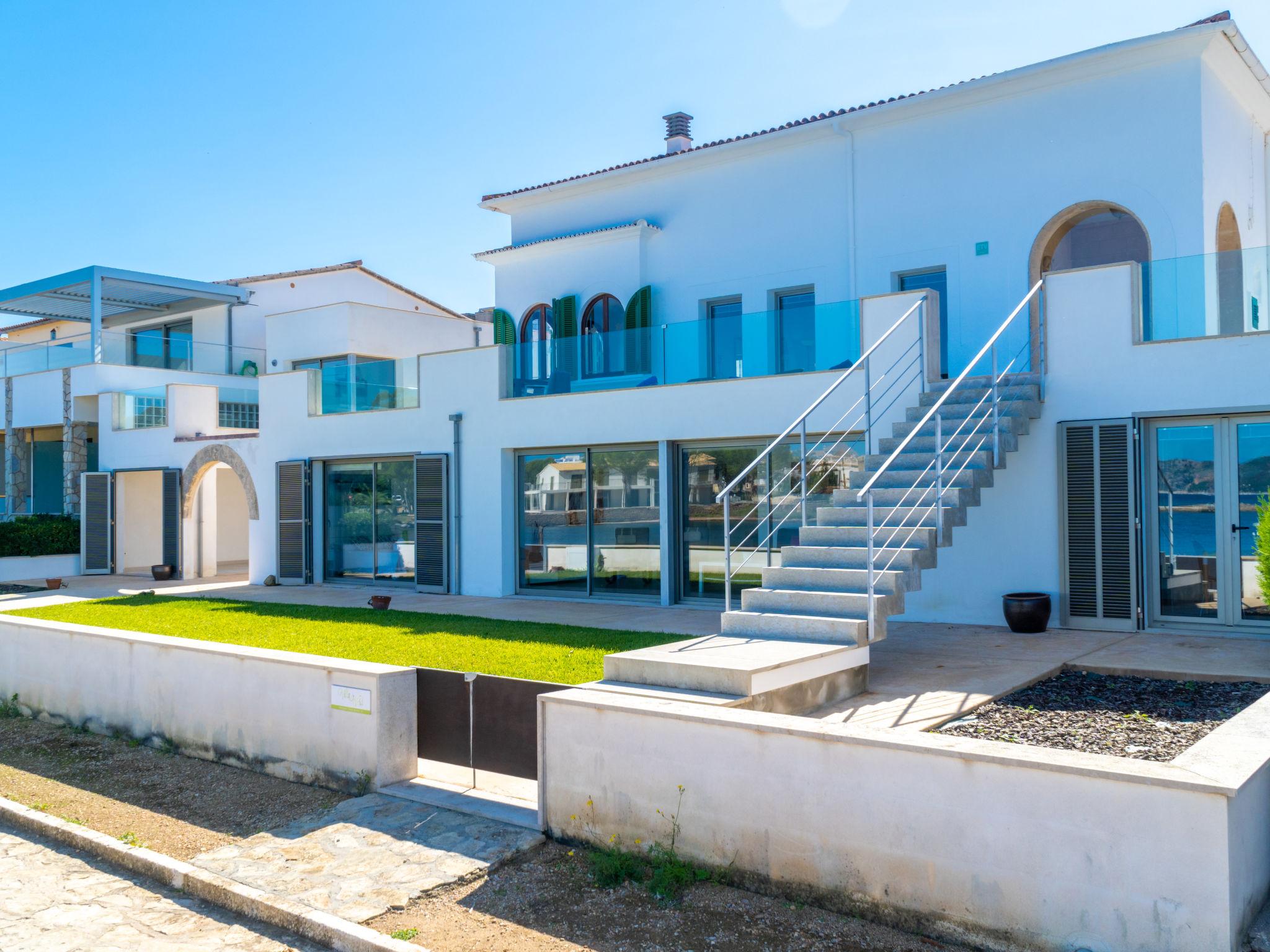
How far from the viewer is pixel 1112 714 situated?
23.1ft

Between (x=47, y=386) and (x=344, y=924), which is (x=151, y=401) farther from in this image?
(x=344, y=924)

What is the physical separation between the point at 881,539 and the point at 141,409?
1909 centimetres

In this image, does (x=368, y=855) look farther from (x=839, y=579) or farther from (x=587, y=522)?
(x=587, y=522)

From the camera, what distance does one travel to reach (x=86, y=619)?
13766 millimetres

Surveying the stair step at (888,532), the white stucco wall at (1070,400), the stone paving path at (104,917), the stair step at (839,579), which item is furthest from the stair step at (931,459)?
the stone paving path at (104,917)

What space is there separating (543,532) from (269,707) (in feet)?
27.6

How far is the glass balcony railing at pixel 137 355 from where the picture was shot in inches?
957

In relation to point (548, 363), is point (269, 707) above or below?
below

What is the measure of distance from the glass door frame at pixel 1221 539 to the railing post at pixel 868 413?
114 inches

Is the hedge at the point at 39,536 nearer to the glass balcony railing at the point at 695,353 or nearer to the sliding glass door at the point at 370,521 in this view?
the sliding glass door at the point at 370,521

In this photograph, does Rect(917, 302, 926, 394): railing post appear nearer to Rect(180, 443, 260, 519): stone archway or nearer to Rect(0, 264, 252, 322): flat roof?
Rect(180, 443, 260, 519): stone archway

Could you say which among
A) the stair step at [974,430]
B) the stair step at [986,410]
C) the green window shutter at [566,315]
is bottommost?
the stair step at [974,430]

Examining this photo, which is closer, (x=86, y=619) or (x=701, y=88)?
(x=86, y=619)

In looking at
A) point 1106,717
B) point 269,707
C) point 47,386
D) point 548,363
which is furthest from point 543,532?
point 47,386
